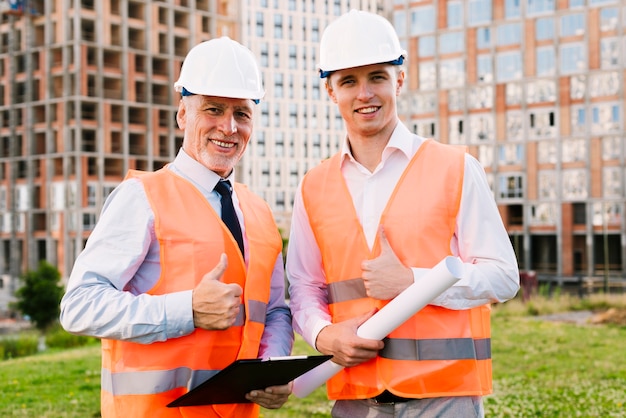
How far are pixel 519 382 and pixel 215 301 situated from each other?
8598 millimetres

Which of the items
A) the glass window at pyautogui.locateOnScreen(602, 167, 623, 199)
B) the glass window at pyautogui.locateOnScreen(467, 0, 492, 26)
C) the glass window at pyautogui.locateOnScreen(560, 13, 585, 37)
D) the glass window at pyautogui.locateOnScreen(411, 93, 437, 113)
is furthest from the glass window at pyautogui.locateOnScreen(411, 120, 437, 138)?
the glass window at pyautogui.locateOnScreen(602, 167, 623, 199)

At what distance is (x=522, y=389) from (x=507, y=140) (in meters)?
52.8

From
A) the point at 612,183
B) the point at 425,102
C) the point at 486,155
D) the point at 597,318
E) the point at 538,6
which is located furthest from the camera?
the point at 425,102

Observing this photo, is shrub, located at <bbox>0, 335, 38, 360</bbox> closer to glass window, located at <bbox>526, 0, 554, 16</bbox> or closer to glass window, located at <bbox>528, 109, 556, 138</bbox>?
glass window, located at <bbox>528, 109, 556, 138</bbox>

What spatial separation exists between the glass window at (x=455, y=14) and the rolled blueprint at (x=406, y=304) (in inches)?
2490

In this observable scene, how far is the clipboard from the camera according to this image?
314cm

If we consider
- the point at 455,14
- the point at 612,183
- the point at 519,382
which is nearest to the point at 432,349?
the point at 519,382

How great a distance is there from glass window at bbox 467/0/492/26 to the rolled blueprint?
62.7m

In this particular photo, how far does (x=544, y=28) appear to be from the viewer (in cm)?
5997

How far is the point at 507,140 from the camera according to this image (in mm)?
60781

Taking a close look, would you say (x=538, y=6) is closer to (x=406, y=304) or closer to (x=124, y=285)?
(x=406, y=304)

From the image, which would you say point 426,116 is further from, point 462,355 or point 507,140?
point 462,355

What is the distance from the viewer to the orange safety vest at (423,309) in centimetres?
348

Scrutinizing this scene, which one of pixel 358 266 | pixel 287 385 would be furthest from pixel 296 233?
pixel 287 385
